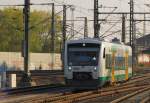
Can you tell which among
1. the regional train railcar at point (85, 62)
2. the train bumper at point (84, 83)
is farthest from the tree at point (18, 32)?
the train bumper at point (84, 83)

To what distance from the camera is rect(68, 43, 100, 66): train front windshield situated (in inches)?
1075

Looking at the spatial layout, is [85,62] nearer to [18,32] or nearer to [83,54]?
[83,54]

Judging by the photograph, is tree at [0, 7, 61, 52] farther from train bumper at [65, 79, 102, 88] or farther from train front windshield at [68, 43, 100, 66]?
train bumper at [65, 79, 102, 88]

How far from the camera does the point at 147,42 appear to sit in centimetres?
16212

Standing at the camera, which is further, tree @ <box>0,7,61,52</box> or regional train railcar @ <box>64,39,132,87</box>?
tree @ <box>0,7,61,52</box>

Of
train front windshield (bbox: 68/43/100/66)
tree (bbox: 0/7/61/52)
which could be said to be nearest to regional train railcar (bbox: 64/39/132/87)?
train front windshield (bbox: 68/43/100/66)

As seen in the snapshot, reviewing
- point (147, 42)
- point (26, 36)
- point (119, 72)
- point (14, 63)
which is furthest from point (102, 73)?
point (147, 42)

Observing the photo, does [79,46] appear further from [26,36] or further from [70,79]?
[26,36]

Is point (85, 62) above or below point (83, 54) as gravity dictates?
below

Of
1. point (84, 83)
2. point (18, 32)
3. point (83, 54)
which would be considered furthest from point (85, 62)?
point (18, 32)

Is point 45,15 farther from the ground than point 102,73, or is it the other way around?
point 45,15

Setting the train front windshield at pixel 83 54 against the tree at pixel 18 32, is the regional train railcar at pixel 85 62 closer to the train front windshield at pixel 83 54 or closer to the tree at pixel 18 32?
the train front windshield at pixel 83 54

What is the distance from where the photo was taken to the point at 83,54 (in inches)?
1079

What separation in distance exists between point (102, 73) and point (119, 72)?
580cm
